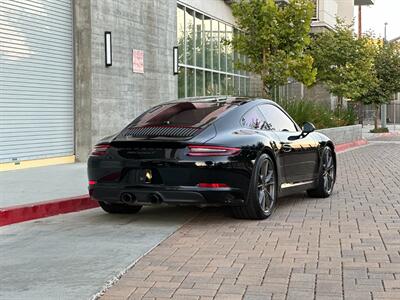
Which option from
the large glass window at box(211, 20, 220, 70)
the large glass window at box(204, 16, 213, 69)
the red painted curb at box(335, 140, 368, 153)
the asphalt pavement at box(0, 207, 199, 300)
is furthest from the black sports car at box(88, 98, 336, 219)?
the large glass window at box(211, 20, 220, 70)

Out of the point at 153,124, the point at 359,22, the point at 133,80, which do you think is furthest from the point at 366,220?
the point at 359,22

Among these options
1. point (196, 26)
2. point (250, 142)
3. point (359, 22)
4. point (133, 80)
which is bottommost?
point (250, 142)

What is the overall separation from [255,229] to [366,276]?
2.17 metres

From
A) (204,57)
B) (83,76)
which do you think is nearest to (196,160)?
(83,76)

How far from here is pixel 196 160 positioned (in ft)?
22.5

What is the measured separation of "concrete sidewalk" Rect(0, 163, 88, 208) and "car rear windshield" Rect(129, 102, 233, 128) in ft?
6.08

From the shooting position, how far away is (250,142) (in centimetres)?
730

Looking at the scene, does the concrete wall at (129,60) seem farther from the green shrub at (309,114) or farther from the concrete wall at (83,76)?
the green shrub at (309,114)

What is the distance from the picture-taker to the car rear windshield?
24.5 feet

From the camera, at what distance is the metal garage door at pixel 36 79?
40.0 feet

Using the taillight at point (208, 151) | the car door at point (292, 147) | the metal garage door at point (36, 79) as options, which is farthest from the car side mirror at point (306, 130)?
the metal garage door at point (36, 79)

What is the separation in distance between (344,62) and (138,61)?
15.9 metres

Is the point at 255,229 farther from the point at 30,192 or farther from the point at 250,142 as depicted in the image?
the point at 30,192

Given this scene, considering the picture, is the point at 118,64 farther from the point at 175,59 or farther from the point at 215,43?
the point at 215,43
